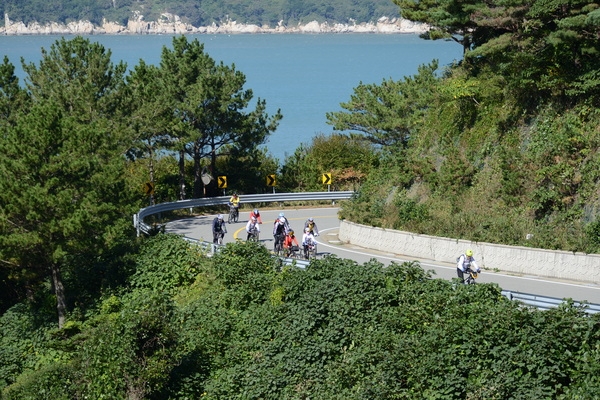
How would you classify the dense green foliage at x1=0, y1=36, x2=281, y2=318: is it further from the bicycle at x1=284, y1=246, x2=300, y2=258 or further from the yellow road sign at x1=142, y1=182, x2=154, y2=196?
the bicycle at x1=284, y1=246, x2=300, y2=258

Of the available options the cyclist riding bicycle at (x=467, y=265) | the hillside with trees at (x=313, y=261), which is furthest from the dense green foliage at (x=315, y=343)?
the cyclist riding bicycle at (x=467, y=265)

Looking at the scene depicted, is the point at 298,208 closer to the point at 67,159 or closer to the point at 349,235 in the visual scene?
the point at 349,235

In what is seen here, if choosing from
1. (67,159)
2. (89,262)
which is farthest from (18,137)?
(89,262)

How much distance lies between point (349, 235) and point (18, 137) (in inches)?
459

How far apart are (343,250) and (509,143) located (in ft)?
21.5

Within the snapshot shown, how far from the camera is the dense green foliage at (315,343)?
18266 mm

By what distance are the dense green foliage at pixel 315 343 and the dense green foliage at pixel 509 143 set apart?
5.92 metres

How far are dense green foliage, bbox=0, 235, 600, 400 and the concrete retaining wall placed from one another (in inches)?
181

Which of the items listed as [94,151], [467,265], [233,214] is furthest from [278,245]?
[467,265]

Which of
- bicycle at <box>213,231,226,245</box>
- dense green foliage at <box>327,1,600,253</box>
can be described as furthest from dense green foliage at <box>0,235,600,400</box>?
dense green foliage at <box>327,1,600,253</box>

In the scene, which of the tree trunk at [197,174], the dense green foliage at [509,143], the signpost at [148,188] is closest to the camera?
the dense green foliage at [509,143]

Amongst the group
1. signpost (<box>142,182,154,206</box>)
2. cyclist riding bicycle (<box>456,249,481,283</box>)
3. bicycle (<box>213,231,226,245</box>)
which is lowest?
signpost (<box>142,182,154,206</box>)

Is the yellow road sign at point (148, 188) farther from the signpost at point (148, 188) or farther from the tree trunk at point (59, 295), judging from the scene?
the tree trunk at point (59, 295)

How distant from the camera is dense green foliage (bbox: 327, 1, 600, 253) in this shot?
91.2ft
